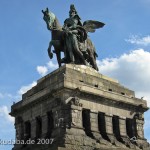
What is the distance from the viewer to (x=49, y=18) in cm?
3766

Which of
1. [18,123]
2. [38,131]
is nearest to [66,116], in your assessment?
[38,131]

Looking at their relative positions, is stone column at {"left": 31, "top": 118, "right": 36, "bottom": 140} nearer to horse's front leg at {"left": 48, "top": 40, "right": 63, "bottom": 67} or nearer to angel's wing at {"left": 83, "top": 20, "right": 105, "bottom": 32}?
horse's front leg at {"left": 48, "top": 40, "right": 63, "bottom": 67}

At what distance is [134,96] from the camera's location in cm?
3784

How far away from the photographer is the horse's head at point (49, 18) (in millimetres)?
37625

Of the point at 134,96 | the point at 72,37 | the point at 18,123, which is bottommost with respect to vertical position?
the point at 18,123

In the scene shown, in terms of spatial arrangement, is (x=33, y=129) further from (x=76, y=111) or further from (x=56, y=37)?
(x=56, y=37)

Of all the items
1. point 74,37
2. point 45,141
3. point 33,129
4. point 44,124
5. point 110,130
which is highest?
point 74,37

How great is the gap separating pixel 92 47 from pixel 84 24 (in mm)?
2325

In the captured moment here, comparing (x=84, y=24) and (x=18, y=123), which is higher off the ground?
(x=84, y=24)

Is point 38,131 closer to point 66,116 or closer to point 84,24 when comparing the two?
point 66,116

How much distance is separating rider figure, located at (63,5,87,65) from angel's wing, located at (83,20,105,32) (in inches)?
33.7

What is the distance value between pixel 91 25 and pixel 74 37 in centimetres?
392

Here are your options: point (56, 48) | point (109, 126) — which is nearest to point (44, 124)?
point (109, 126)

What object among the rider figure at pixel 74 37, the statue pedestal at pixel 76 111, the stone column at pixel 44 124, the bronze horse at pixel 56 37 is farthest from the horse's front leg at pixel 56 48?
the stone column at pixel 44 124
